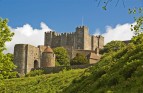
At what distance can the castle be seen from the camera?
91.1m

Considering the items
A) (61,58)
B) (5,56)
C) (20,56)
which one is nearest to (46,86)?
(5,56)

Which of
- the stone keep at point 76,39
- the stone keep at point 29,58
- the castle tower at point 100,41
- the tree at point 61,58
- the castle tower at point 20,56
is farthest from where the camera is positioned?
the castle tower at point 100,41

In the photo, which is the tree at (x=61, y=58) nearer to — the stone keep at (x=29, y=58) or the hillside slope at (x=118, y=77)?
the stone keep at (x=29, y=58)

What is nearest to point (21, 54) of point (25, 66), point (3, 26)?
point (25, 66)

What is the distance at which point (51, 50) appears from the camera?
3748 inches

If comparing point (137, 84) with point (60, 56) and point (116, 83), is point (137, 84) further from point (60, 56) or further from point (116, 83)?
point (60, 56)

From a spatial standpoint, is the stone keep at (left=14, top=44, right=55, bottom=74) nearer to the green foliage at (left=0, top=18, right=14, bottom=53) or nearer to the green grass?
the green grass

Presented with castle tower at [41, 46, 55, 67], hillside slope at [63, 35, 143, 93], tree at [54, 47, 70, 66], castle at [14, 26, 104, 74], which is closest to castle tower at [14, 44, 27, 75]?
castle at [14, 26, 104, 74]

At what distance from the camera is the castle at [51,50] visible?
3588 inches

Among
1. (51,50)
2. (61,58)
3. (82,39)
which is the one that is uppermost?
(82,39)

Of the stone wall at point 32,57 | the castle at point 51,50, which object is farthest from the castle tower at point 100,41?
the stone wall at point 32,57

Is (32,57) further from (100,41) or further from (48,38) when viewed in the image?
(100,41)

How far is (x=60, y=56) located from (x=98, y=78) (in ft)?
280

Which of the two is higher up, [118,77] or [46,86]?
[118,77]
